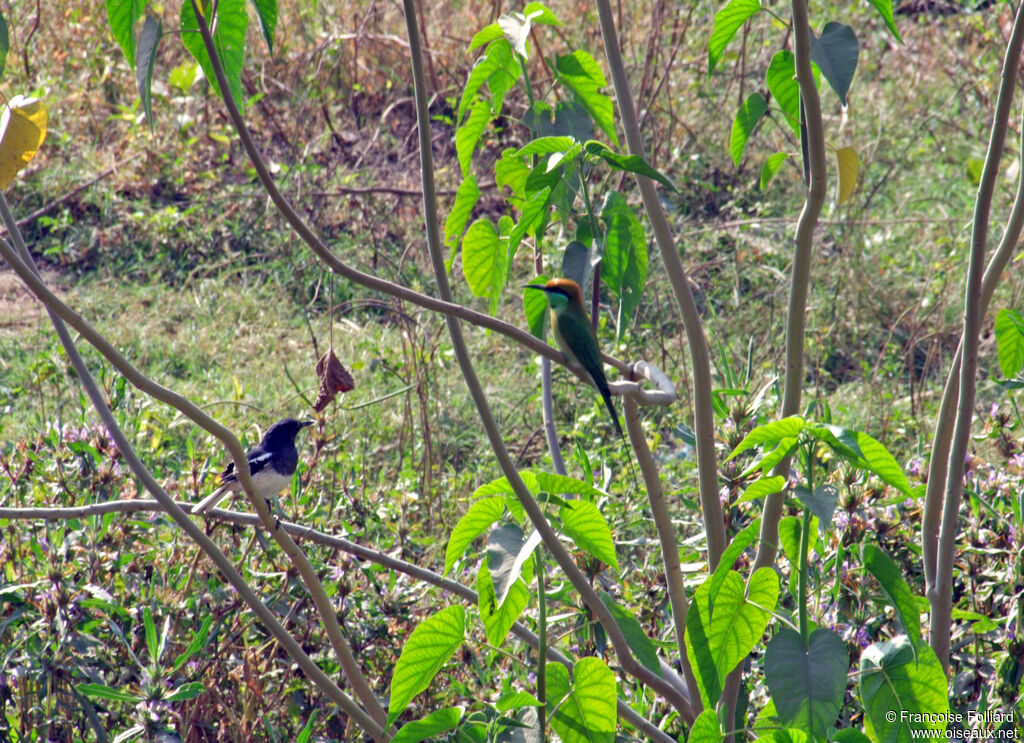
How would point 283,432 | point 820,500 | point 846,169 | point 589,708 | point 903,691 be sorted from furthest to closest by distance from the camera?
point 283,432
point 846,169
point 589,708
point 903,691
point 820,500

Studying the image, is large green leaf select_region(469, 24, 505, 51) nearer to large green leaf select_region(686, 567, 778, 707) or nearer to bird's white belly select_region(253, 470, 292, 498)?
large green leaf select_region(686, 567, 778, 707)

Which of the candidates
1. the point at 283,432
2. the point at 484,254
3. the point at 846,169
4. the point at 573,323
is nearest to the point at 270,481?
the point at 283,432

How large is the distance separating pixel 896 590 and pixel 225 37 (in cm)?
118

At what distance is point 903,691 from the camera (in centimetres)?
135

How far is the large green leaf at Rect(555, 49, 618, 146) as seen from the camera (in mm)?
1736

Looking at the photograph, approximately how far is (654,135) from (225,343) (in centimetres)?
276

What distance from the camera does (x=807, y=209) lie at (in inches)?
60.8

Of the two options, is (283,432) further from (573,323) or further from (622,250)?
(622,250)

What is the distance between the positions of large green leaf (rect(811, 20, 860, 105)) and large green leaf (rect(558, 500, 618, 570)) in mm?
688

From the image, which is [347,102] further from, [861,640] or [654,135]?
[861,640]

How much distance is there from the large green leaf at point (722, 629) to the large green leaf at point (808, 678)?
4 centimetres

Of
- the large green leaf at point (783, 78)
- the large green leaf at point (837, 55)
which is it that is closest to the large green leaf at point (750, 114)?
the large green leaf at point (783, 78)

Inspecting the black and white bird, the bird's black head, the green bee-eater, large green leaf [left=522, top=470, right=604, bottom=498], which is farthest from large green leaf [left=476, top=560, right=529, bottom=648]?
the bird's black head

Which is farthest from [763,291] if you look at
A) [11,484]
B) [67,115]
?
[67,115]
